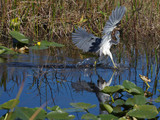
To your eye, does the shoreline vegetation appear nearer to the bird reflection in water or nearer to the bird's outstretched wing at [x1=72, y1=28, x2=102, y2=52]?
the bird's outstretched wing at [x1=72, y1=28, x2=102, y2=52]

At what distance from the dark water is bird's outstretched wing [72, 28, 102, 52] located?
0.73 feet

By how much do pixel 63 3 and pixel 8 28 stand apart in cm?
90

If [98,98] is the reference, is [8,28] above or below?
above

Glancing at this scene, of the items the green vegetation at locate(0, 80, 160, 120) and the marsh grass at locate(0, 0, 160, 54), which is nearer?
the green vegetation at locate(0, 80, 160, 120)

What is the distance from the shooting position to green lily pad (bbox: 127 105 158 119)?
4.53 feet

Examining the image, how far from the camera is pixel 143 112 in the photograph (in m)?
1.41

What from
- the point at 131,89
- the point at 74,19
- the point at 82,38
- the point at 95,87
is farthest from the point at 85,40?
the point at 74,19

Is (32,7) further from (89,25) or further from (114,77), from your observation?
(114,77)

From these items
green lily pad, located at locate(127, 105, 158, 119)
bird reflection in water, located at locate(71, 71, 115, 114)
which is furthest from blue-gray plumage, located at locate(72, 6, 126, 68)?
green lily pad, located at locate(127, 105, 158, 119)

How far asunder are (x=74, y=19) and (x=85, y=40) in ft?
6.30

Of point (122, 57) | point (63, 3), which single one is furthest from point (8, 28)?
→ point (122, 57)

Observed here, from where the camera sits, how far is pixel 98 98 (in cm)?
181

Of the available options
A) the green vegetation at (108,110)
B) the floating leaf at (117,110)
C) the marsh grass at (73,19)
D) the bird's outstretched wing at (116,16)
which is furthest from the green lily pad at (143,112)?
the marsh grass at (73,19)

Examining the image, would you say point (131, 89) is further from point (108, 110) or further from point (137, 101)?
point (108, 110)
